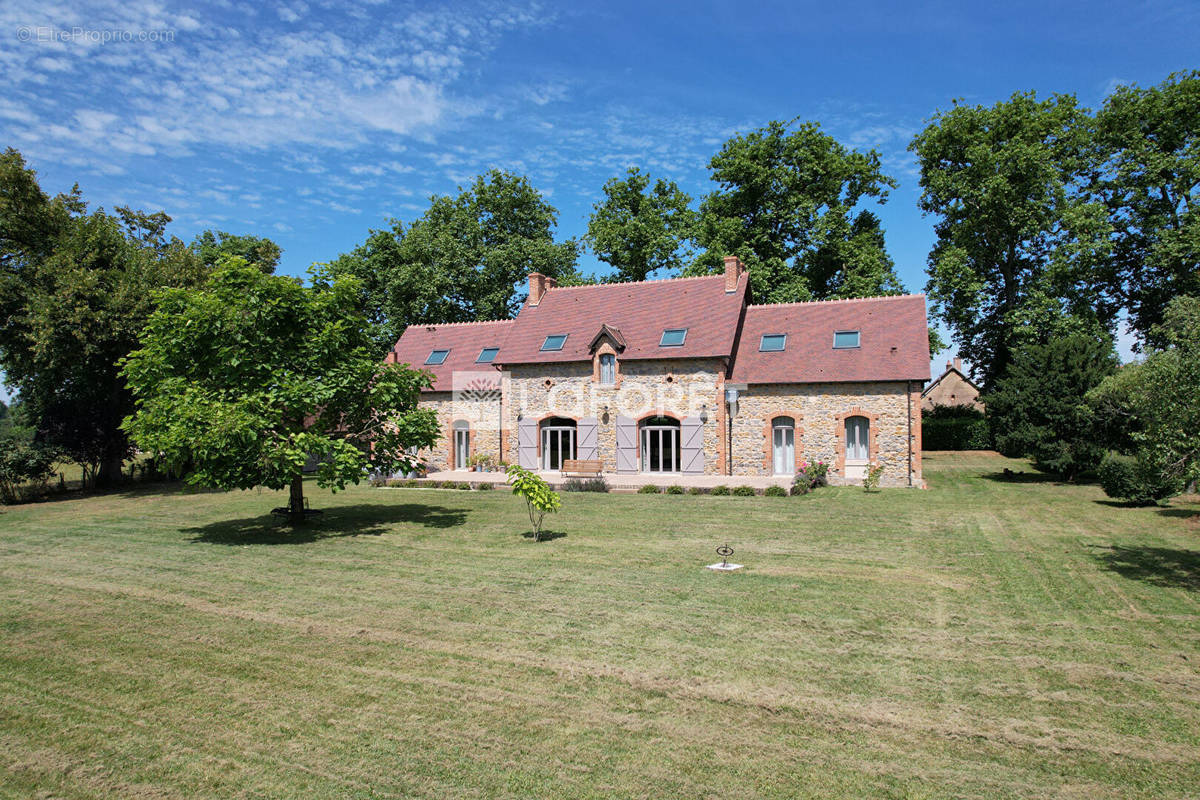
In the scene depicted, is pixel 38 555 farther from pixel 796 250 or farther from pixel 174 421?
pixel 796 250

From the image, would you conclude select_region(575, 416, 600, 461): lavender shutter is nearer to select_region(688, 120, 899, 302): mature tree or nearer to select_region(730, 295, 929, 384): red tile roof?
select_region(730, 295, 929, 384): red tile roof

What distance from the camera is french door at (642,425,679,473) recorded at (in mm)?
24281

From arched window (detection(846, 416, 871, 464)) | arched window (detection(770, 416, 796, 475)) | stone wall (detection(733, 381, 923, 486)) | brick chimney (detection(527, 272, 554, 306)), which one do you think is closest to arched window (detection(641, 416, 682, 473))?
stone wall (detection(733, 381, 923, 486))

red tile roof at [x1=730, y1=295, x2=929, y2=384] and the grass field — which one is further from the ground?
red tile roof at [x1=730, y1=295, x2=929, y2=384]

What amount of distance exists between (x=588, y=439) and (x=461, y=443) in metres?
5.96

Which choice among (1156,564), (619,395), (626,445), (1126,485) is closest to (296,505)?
(626,445)

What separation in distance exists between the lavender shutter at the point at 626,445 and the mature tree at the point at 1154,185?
20775 millimetres

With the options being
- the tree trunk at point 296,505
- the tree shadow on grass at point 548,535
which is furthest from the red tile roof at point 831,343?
the tree trunk at point 296,505

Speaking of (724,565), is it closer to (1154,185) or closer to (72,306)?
(72,306)

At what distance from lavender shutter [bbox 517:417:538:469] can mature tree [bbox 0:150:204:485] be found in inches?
507

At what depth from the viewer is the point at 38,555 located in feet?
41.8

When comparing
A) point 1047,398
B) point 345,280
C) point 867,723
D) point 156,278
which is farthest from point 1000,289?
point 156,278

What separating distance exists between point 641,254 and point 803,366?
15370 millimetres

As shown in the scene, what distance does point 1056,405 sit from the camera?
21.4m
